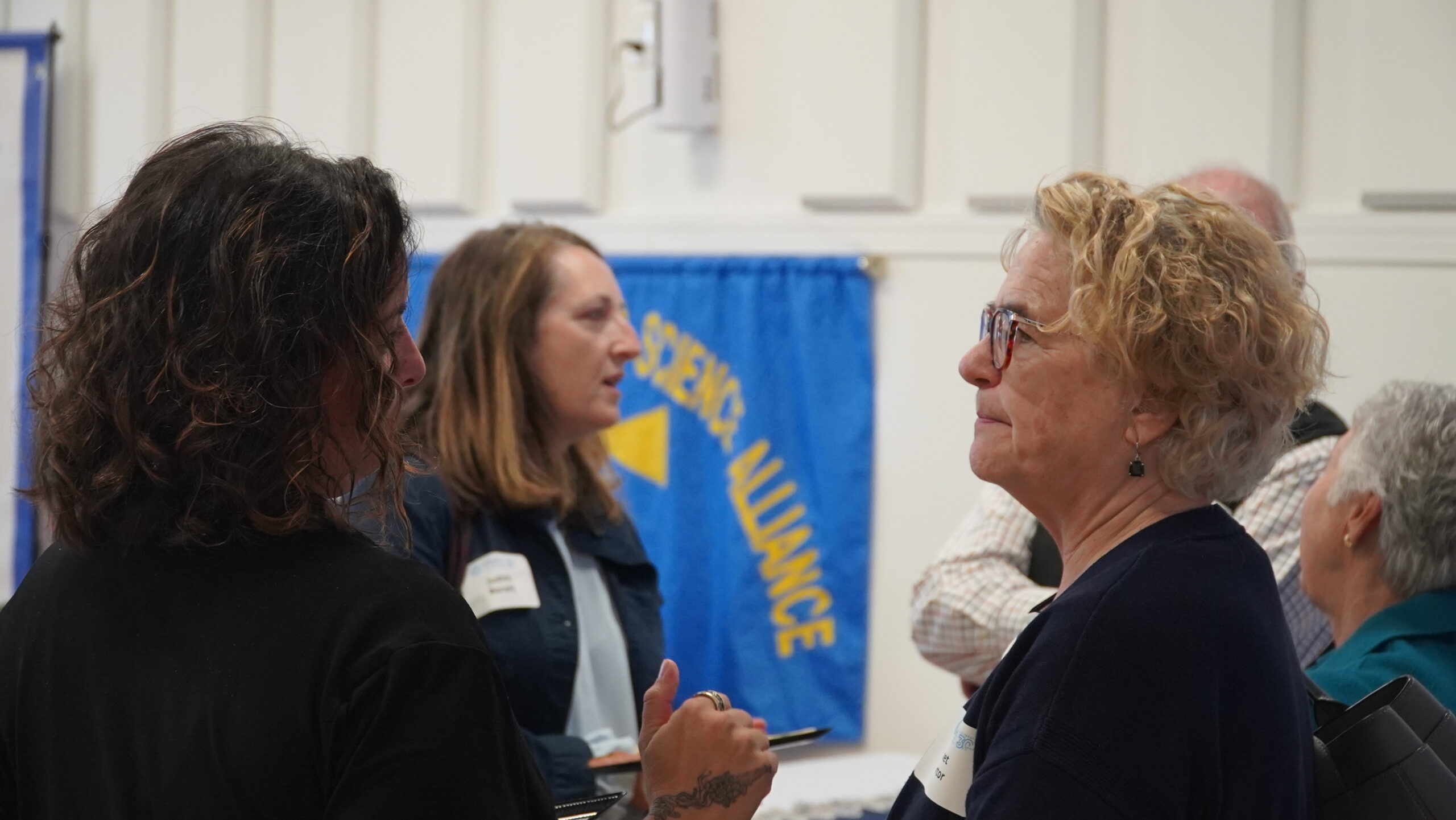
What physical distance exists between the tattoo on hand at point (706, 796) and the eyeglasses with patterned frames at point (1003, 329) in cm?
52

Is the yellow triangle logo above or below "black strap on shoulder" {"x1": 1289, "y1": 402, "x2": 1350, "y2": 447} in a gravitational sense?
below

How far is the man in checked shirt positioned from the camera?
7.27 feet

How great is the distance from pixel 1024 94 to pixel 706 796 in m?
2.62

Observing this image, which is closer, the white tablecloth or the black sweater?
the black sweater

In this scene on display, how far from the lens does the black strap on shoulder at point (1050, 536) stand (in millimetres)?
2318

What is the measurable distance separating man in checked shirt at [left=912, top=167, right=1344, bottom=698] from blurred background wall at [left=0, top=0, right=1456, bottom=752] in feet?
1.75

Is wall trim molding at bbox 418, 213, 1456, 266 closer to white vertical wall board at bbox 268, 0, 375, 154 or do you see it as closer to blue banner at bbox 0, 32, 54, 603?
white vertical wall board at bbox 268, 0, 375, 154

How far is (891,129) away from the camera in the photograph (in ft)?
12.1

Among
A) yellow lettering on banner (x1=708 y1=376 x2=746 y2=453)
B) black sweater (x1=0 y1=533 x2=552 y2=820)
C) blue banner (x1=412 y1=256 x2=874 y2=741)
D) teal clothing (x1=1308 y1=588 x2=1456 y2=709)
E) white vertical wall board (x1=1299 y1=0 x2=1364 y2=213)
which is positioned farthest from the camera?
yellow lettering on banner (x1=708 y1=376 x2=746 y2=453)

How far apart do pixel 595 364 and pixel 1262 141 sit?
1.79m

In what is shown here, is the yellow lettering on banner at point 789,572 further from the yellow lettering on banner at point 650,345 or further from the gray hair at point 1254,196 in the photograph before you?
the gray hair at point 1254,196

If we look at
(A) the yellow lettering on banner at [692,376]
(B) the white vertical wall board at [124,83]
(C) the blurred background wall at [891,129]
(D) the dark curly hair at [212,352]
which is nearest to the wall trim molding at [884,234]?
(C) the blurred background wall at [891,129]

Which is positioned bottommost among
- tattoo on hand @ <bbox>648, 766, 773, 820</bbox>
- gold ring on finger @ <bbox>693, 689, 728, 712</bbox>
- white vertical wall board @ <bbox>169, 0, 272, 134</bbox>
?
tattoo on hand @ <bbox>648, 766, 773, 820</bbox>

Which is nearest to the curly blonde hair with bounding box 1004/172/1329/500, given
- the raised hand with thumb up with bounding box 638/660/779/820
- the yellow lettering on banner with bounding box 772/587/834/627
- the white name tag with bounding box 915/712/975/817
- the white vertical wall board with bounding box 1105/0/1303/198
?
the white name tag with bounding box 915/712/975/817
